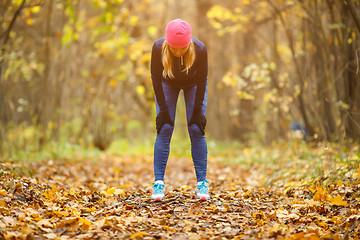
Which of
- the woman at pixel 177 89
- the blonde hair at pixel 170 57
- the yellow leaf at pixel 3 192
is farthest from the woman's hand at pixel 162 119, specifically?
the yellow leaf at pixel 3 192

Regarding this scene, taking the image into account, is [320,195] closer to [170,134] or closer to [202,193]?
[202,193]

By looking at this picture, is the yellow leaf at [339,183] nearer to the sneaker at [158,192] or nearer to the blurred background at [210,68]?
the blurred background at [210,68]

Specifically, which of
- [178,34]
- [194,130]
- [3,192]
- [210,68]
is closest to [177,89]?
[194,130]

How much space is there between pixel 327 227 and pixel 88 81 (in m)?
10.2

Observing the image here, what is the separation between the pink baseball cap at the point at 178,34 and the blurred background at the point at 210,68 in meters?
2.20

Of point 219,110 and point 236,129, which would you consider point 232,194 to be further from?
point 219,110

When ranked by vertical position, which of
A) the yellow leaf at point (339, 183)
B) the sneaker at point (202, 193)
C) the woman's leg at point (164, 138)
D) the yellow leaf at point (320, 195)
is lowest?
the yellow leaf at point (320, 195)

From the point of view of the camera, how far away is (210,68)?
568 inches

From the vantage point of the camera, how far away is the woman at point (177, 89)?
4027 mm

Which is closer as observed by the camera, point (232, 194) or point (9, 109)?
point (232, 194)

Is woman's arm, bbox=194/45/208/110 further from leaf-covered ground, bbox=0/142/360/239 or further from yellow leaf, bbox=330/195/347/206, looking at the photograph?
yellow leaf, bbox=330/195/347/206

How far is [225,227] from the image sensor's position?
134 inches

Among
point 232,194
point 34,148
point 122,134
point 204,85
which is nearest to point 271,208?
point 232,194

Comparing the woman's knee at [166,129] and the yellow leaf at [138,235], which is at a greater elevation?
the woman's knee at [166,129]
